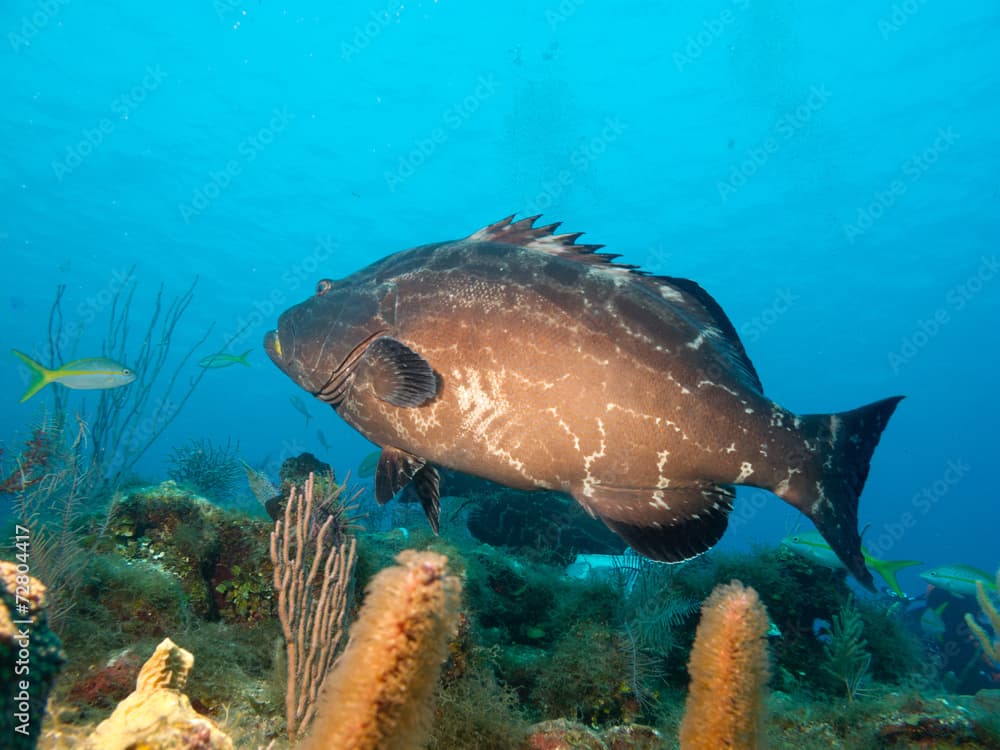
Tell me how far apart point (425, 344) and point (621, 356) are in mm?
1504

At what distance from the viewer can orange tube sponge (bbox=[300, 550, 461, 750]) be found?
1.35 m

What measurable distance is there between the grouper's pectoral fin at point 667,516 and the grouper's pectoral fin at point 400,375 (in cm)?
145

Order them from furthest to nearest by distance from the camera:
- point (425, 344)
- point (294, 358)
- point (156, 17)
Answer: point (156, 17)
point (294, 358)
point (425, 344)

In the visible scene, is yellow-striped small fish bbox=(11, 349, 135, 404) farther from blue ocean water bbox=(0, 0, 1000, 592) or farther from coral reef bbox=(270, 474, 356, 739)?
blue ocean water bbox=(0, 0, 1000, 592)

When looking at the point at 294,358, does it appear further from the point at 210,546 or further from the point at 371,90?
the point at 371,90

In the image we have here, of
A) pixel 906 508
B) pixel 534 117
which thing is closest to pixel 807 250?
pixel 534 117

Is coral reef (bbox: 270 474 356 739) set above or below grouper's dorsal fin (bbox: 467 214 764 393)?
below

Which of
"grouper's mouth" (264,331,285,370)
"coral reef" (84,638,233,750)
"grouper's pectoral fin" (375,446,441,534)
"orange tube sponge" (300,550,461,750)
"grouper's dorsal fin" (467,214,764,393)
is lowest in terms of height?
"coral reef" (84,638,233,750)

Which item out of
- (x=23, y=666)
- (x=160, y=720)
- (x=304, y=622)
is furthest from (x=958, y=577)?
(x=23, y=666)

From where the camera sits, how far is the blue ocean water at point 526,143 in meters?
35.2

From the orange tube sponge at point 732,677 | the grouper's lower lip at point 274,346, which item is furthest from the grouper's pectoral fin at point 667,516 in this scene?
the grouper's lower lip at point 274,346

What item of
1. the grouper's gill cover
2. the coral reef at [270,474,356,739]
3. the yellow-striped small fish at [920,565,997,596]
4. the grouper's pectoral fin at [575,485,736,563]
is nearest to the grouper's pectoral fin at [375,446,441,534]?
the grouper's gill cover

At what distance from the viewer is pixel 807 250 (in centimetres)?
5131

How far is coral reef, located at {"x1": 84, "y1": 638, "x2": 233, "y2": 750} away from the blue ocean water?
28.8 metres
